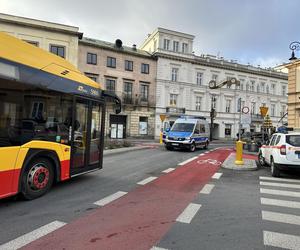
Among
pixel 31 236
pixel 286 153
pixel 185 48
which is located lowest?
pixel 31 236

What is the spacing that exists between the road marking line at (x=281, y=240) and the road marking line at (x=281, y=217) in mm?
740

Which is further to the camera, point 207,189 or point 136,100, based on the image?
point 136,100

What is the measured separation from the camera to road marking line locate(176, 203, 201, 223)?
16.9 ft

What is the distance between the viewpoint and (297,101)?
21141mm

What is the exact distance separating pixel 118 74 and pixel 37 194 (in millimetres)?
35531

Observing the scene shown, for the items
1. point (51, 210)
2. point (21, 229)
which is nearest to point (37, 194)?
point (51, 210)

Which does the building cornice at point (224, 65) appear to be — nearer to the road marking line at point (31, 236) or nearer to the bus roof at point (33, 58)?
the bus roof at point (33, 58)

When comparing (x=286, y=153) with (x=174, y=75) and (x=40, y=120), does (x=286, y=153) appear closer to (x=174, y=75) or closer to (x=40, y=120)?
(x=40, y=120)

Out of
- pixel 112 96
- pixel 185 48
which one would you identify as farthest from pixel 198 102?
pixel 112 96

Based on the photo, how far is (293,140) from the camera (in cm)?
992

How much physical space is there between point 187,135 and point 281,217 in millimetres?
15105

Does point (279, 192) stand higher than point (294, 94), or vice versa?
point (294, 94)

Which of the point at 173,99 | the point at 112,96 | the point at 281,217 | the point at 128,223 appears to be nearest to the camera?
the point at 128,223

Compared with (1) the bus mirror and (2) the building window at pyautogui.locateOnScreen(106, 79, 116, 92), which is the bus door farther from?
(2) the building window at pyautogui.locateOnScreen(106, 79, 116, 92)
